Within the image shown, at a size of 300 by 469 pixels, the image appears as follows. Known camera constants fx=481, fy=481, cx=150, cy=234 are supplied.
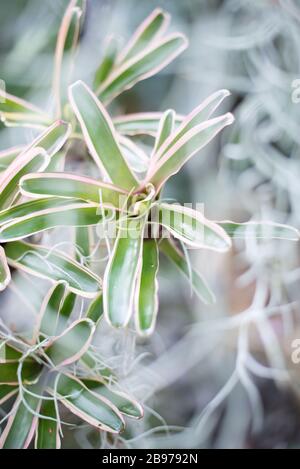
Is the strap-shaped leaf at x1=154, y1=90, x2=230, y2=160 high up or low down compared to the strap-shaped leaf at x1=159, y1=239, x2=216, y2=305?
up

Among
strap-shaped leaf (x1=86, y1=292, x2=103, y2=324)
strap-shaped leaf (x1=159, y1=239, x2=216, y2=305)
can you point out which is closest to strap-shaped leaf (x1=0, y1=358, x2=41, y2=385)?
strap-shaped leaf (x1=86, y1=292, x2=103, y2=324)

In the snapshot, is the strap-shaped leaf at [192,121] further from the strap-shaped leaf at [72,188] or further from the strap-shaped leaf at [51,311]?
the strap-shaped leaf at [51,311]

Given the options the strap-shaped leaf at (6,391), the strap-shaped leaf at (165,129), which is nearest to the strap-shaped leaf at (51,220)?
the strap-shaped leaf at (165,129)

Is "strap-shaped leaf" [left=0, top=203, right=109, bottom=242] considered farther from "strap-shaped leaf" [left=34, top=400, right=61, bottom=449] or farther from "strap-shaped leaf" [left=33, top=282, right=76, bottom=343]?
"strap-shaped leaf" [left=34, top=400, right=61, bottom=449]

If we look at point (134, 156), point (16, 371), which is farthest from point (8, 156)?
point (16, 371)

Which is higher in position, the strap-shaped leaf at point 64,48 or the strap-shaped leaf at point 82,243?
the strap-shaped leaf at point 64,48

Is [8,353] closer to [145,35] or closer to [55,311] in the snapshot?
[55,311]

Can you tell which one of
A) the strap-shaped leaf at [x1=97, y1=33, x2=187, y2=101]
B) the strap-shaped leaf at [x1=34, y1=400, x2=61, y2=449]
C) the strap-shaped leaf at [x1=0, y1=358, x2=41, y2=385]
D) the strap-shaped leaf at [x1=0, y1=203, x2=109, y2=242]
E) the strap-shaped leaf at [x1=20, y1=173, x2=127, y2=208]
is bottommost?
the strap-shaped leaf at [x1=34, y1=400, x2=61, y2=449]
